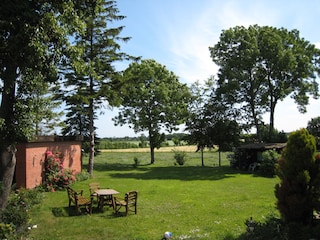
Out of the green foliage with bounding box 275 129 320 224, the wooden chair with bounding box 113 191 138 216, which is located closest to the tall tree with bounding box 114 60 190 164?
the wooden chair with bounding box 113 191 138 216

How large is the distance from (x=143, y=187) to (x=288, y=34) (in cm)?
2168

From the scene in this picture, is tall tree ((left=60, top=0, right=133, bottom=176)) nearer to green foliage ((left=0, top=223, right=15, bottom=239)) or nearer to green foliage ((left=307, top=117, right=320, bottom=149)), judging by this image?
green foliage ((left=0, top=223, right=15, bottom=239))

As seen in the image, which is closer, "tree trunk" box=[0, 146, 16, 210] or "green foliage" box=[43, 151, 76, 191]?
"tree trunk" box=[0, 146, 16, 210]

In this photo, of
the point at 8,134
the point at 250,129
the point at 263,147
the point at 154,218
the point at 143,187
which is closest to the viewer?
the point at 8,134

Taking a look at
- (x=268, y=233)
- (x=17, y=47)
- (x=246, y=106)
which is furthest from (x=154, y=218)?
(x=246, y=106)

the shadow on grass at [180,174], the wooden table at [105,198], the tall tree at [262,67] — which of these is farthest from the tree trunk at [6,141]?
the tall tree at [262,67]

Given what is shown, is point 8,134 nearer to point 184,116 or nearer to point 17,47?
point 17,47

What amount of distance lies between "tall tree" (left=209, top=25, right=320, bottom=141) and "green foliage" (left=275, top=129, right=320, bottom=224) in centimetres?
2066

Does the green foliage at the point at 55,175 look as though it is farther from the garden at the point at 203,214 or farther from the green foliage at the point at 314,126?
the green foliage at the point at 314,126

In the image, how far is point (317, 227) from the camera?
687 cm

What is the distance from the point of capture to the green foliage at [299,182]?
7.32 meters

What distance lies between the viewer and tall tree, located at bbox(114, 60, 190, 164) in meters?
34.3

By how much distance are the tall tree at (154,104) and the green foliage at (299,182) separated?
26.6 metres

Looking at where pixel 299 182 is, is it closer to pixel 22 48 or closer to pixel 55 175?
pixel 22 48
